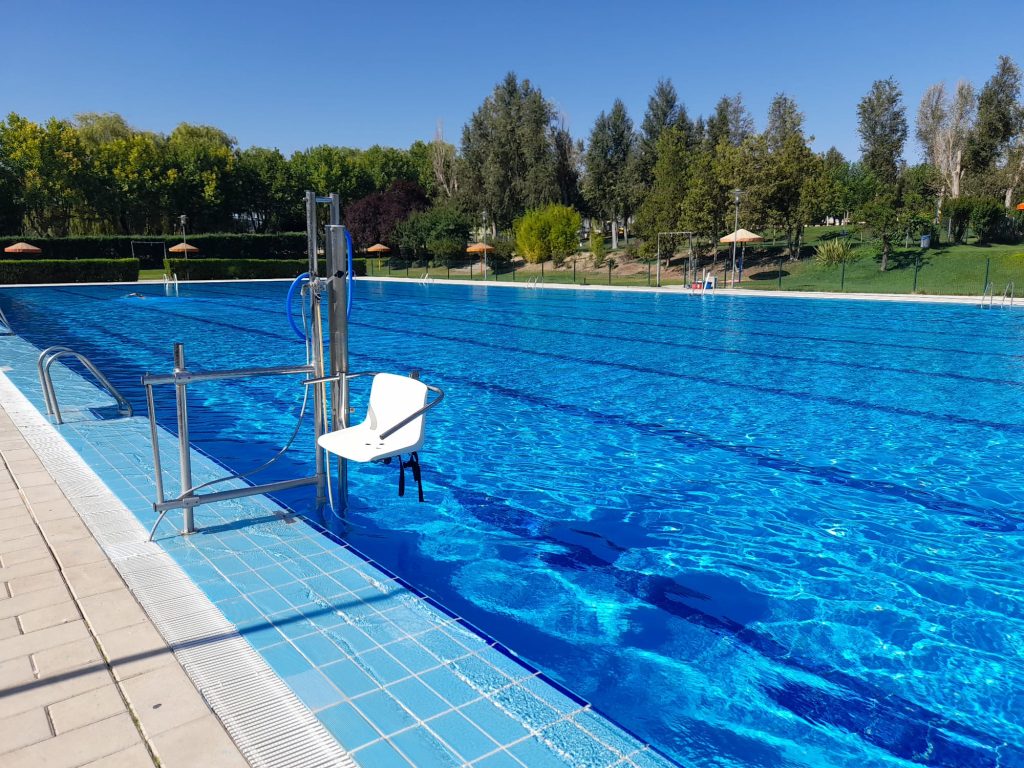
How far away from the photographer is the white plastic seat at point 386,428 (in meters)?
4.24

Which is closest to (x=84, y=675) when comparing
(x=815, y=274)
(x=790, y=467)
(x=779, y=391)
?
(x=790, y=467)

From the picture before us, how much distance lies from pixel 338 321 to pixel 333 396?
0.55 metres

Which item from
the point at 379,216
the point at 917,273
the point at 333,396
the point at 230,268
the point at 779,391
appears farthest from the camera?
the point at 379,216

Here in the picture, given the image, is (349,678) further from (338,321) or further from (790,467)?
(790,467)

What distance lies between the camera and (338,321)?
14.4ft

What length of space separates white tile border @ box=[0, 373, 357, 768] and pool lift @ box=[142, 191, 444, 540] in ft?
1.01

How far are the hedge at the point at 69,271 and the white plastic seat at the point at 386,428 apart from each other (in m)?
35.2

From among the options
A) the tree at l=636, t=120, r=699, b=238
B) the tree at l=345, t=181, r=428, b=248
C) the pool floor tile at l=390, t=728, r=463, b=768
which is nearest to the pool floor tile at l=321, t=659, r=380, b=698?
the pool floor tile at l=390, t=728, r=463, b=768

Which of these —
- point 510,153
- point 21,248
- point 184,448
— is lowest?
point 184,448

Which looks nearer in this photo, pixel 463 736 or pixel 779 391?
pixel 463 736

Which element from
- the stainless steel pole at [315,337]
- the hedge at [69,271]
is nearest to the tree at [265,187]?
the hedge at [69,271]

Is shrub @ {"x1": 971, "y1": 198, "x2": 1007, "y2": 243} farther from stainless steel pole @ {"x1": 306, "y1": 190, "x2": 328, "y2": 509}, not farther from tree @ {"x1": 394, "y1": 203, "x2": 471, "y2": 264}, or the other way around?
stainless steel pole @ {"x1": 306, "y1": 190, "x2": 328, "y2": 509}

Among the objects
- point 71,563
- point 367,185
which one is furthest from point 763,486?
point 367,185

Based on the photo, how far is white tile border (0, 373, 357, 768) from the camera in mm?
2371
